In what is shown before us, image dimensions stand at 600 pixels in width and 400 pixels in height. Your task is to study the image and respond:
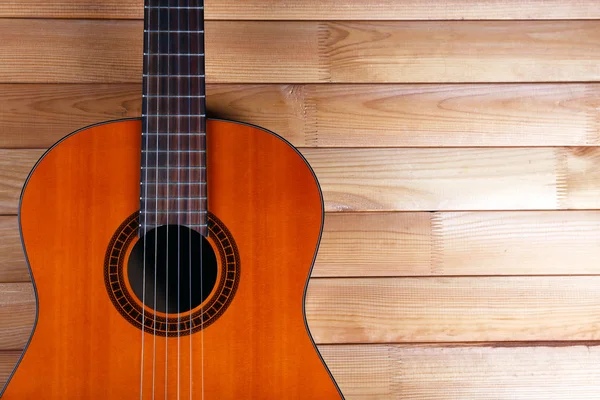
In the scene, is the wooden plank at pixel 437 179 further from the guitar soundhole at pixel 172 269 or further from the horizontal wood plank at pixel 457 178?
the guitar soundhole at pixel 172 269

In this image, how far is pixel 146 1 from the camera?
878 mm

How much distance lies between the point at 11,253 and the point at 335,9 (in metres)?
0.88

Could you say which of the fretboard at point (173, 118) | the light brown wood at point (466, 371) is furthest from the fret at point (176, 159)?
the light brown wood at point (466, 371)

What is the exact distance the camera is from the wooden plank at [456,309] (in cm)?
109

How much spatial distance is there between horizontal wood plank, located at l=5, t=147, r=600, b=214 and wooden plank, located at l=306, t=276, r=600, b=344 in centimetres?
17

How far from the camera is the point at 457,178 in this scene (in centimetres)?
111

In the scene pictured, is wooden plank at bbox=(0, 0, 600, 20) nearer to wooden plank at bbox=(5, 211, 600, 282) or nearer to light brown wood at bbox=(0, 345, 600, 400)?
wooden plank at bbox=(5, 211, 600, 282)

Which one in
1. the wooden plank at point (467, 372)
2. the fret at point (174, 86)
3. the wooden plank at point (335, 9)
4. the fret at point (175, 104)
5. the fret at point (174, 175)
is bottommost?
the wooden plank at point (467, 372)

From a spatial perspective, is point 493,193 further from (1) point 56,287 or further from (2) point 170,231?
(1) point 56,287

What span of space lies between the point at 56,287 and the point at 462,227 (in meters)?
0.82

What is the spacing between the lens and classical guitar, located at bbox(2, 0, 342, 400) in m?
0.81

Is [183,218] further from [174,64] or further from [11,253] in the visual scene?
[11,253]

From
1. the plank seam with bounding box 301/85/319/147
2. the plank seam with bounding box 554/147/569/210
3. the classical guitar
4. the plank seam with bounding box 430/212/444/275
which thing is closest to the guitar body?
the classical guitar

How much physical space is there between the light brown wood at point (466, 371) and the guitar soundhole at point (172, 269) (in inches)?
14.6
